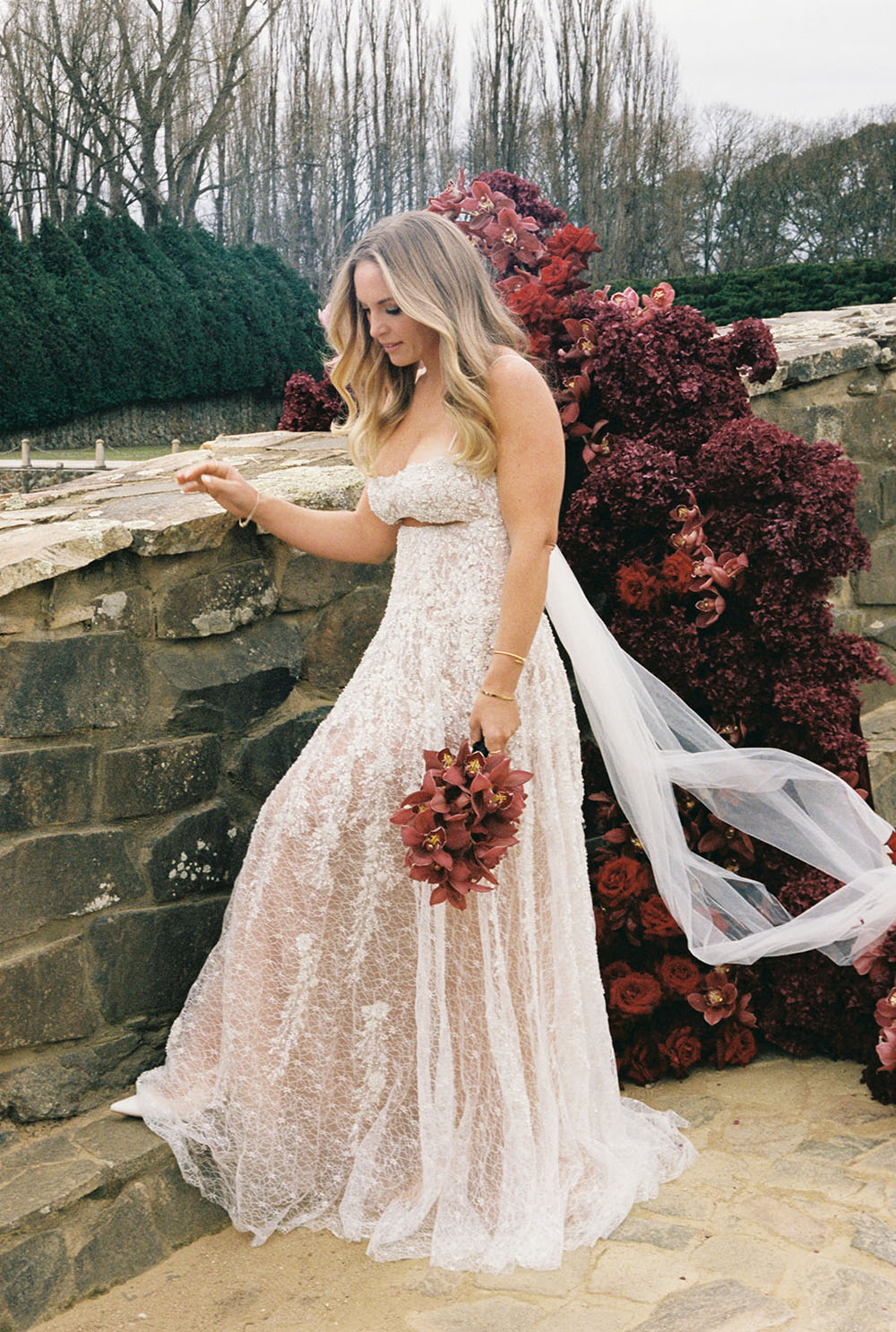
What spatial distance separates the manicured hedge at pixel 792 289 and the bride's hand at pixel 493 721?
893 centimetres

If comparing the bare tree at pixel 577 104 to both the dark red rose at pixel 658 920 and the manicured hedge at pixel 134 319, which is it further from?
the dark red rose at pixel 658 920

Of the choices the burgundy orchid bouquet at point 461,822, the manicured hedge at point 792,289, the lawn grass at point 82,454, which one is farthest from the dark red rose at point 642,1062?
the lawn grass at point 82,454

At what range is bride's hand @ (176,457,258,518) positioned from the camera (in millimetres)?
2572

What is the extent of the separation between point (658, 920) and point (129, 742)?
1.41 m

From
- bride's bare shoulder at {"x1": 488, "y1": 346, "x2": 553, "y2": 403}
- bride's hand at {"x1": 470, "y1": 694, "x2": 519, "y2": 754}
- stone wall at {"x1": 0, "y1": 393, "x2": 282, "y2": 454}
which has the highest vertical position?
stone wall at {"x1": 0, "y1": 393, "x2": 282, "y2": 454}

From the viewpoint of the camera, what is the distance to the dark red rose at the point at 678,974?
3.13 m

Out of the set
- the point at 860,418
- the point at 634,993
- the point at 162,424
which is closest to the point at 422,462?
the point at 634,993

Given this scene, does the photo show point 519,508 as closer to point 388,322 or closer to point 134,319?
point 388,322

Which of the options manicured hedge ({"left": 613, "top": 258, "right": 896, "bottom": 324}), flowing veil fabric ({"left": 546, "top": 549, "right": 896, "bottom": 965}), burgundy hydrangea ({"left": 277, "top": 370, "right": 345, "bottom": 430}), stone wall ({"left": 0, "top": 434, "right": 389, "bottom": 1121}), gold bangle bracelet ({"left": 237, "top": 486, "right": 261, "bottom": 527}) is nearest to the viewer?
stone wall ({"left": 0, "top": 434, "right": 389, "bottom": 1121})

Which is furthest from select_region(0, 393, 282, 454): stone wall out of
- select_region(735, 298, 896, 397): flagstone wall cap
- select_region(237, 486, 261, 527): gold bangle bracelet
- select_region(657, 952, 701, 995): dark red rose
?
select_region(657, 952, 701, 995): dark red rose

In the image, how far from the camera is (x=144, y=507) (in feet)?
9.29

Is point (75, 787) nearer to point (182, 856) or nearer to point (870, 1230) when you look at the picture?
point (182, 856)

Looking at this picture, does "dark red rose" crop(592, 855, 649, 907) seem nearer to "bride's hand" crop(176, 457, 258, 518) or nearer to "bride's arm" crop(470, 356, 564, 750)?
"bride's arm" crop(470, 356, 564, 750)

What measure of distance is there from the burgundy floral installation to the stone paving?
0.49m
